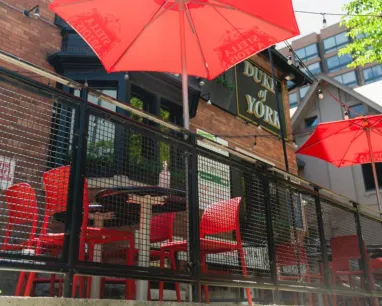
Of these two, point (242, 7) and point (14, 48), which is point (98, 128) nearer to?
point (242, 7)

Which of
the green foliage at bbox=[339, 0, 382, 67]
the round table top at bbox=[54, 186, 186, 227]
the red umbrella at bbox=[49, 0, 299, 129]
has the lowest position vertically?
the round table top at bbox=[54, 186, 186, 227]

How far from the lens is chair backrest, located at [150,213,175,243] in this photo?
12.0 ft

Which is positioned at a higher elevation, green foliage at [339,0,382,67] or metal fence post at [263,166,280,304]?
green foliage at [339,0,382,67]

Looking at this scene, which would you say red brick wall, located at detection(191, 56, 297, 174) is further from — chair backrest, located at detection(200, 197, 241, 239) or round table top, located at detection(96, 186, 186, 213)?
round table top, located at detection(96, 186, 186, 213)

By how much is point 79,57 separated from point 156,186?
4929mm

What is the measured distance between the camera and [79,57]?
7371 mm

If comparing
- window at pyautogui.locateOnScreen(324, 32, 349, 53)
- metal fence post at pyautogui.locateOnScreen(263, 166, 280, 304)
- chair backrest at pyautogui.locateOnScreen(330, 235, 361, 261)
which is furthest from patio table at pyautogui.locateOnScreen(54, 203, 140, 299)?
window at pyautogui.locateOnScreen(324, 32, 349, 53)

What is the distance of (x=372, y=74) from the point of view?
42406 millimetres

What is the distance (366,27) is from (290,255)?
836 cm

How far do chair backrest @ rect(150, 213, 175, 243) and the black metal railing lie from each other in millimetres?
11

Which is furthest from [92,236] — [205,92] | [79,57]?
[205,92]

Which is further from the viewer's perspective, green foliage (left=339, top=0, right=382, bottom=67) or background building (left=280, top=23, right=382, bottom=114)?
background building (left=280, top=23, right=382, bottom=114)

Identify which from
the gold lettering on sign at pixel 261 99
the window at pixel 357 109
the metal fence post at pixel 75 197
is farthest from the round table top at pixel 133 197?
the window at pixel 357 109

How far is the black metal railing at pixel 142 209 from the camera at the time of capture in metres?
2.49
